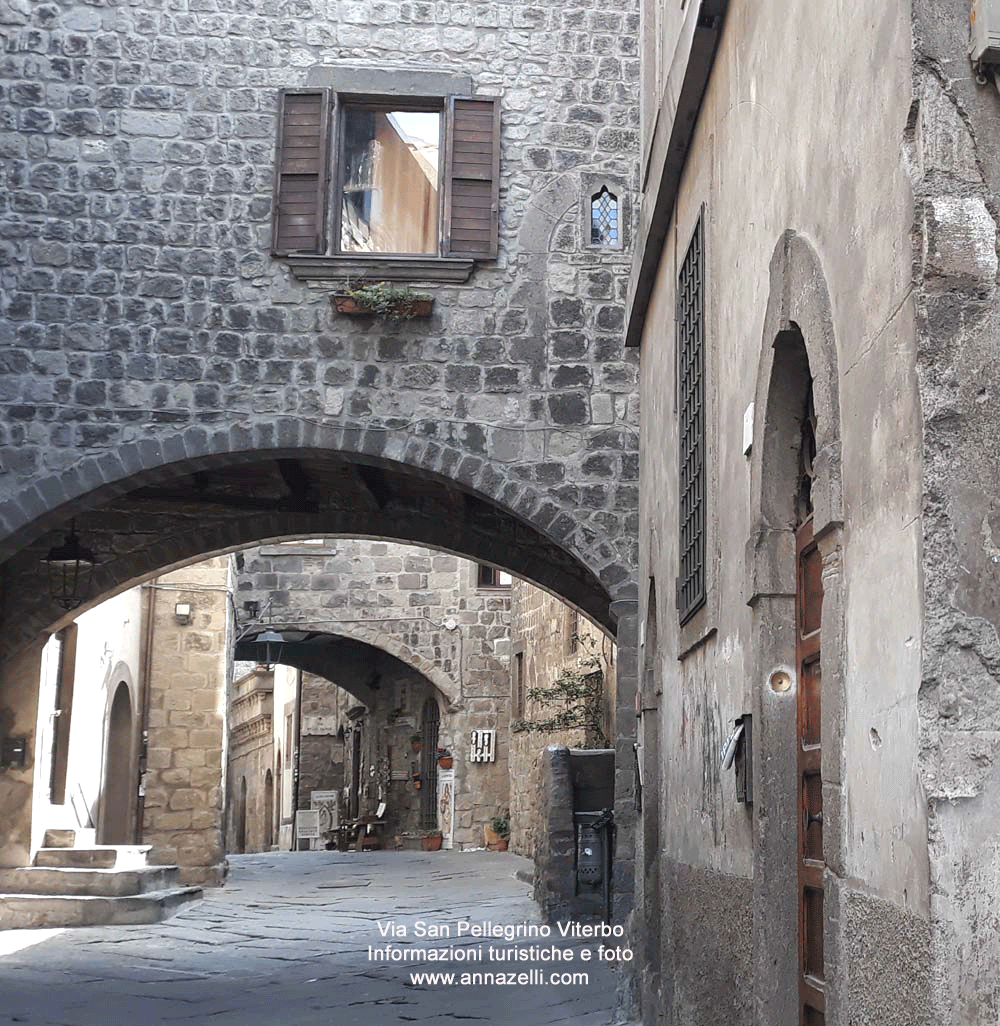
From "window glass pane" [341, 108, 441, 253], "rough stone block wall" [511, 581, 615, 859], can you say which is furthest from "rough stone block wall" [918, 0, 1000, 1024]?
"rough stone block wall" [511, 581, 615, 859]

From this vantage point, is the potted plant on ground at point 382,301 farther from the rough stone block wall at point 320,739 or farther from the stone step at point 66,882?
the rough stone block wall at point 320,739

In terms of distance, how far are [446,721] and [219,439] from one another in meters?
13.3

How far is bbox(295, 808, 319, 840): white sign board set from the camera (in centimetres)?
2895

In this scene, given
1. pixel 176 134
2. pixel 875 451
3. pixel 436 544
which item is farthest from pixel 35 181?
pixel 875 451

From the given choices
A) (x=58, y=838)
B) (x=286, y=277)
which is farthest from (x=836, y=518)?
(x=58, y=838)

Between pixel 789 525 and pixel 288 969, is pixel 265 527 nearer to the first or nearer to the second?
pixel 288 969

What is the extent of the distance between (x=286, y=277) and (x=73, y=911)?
5281 mm

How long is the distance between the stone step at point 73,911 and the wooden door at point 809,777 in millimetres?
8988

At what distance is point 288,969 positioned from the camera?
32.1 ft

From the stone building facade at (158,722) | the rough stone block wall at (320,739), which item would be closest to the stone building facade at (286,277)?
the stone building facade at (158,722)

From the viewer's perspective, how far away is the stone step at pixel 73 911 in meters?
12.1

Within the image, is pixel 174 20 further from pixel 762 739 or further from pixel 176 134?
pixel 762 739

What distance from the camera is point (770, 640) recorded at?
441 centimetres

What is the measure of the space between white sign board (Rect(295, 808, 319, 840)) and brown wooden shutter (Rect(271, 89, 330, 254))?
66.5ft
